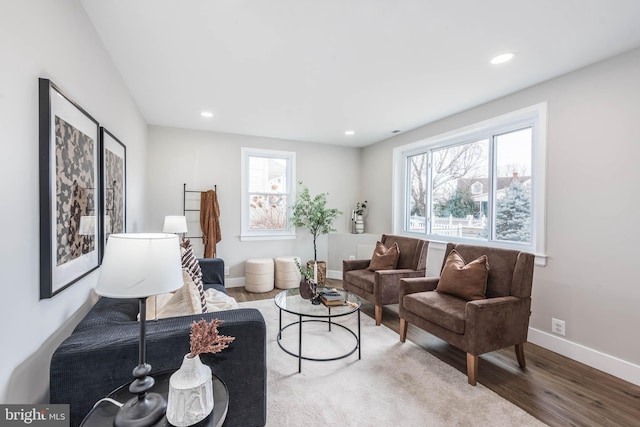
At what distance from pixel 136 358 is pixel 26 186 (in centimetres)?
85

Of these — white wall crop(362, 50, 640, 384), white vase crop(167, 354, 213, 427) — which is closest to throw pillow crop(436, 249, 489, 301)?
white wall crop(362, 50, 640, 384)

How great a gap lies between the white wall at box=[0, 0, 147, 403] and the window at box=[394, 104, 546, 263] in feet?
12.2

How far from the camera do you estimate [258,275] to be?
4.64 meters

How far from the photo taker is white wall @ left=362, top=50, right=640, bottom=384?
234 centimetres

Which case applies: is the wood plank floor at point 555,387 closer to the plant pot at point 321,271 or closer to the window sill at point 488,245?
the window sill at point 488,245

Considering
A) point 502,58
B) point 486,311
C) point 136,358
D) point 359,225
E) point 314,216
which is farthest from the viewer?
point 359,225

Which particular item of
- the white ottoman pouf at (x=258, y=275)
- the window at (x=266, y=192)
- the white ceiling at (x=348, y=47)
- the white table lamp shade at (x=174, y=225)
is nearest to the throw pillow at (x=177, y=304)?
the white ceiling at (x=348, y=47)

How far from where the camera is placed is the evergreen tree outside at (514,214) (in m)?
3.18

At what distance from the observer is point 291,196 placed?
17.7 feet

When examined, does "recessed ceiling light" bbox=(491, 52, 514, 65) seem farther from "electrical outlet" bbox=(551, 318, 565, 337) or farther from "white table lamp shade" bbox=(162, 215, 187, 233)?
"white table lamp shade" bbox=(162, 215, 187, 233)

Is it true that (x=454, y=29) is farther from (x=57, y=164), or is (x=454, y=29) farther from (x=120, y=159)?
(x=120, y=159)

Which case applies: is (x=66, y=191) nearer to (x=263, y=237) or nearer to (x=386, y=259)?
(x=386, y=259)

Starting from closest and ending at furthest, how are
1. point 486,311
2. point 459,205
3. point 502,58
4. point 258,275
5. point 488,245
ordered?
point 486,311
point 502,58
point 488,245
point 459,205
point 258,275

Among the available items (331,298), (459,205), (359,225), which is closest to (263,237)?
(359,225)
